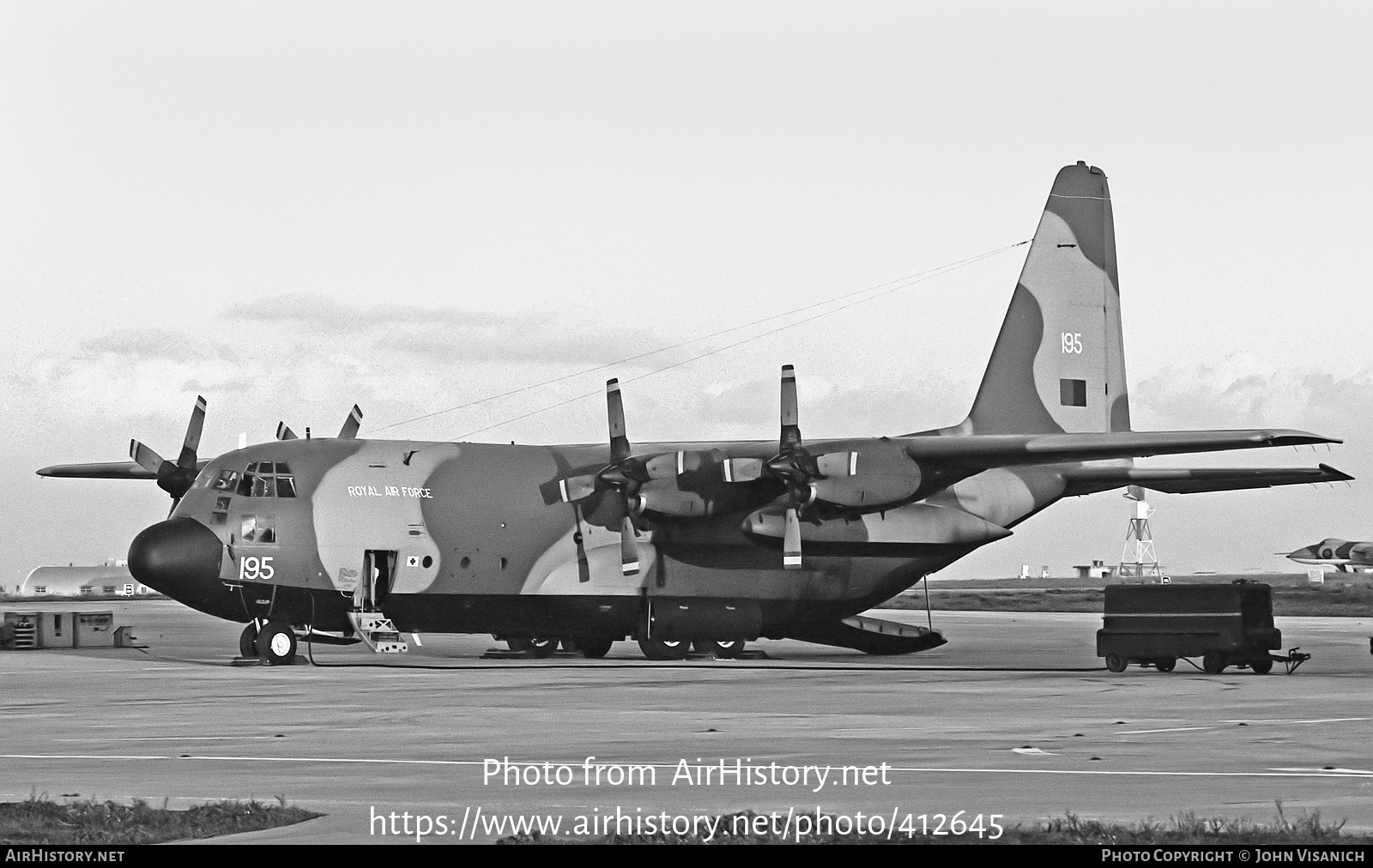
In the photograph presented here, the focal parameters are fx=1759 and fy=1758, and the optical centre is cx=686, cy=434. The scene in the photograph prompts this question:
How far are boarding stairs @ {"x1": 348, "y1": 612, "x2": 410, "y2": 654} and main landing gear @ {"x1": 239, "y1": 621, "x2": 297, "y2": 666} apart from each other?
110cm

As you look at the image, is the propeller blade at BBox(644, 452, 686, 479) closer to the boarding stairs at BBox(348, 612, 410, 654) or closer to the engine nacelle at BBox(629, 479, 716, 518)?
the engine nacelle at BBox(629, 479, 716, 518)

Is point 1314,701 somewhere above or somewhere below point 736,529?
below

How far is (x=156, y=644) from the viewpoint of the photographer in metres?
41.4

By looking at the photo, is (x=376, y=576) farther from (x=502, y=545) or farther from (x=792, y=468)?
(x=792, y=468)

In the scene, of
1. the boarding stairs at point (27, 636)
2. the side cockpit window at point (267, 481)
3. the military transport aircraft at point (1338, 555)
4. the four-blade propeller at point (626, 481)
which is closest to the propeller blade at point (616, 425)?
the four-blade propeller at point (626, 481)

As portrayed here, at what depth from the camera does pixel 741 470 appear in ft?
105

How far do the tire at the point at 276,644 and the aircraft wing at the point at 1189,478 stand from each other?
16.0 metres

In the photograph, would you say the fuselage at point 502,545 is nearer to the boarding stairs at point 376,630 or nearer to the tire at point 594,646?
the boarding stairs at point 376,630

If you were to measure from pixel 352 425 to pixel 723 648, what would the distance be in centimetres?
852

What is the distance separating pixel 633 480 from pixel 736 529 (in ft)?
7.78
